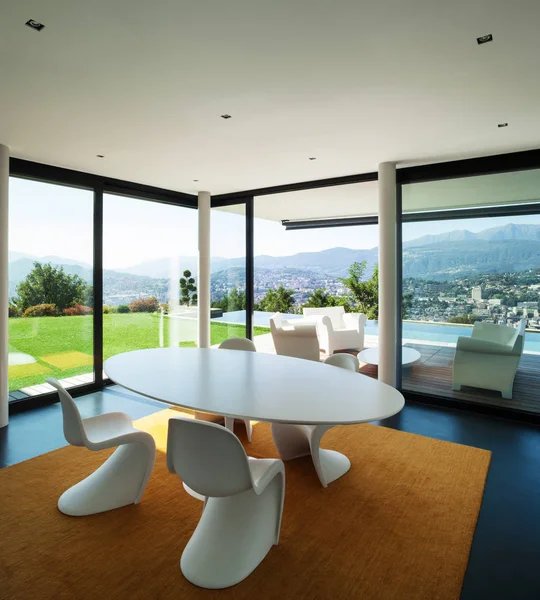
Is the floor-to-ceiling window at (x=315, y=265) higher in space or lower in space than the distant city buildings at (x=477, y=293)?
higher

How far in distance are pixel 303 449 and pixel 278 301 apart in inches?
287

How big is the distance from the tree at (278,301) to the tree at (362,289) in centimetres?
144

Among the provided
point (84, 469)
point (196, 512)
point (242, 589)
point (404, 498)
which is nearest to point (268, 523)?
point (242, 589)

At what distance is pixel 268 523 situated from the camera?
2289mm

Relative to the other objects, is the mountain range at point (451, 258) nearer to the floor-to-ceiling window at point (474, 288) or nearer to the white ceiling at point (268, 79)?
the floor-to-ceiling window at point (474, 288)

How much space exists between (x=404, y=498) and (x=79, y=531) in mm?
2066

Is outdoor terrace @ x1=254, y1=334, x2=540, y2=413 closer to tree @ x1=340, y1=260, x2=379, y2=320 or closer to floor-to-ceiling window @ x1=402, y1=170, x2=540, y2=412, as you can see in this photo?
floor-to-ceiling window @ x1=402, y1=170, x2=540, y2=412

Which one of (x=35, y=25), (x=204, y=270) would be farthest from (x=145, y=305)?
(x=35, y=25)

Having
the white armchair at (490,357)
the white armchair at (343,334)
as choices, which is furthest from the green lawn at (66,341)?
the white armchair at (490,357)

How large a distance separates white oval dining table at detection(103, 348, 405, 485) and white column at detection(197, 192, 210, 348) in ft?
9.67

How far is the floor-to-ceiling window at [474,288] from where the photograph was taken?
4352 millimetres

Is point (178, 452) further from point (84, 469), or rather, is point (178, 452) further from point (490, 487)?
point (490, 487)

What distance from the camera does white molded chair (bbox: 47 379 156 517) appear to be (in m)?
2.63

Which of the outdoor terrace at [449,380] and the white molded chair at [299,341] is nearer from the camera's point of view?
the outdoor terrace at [449,380]
